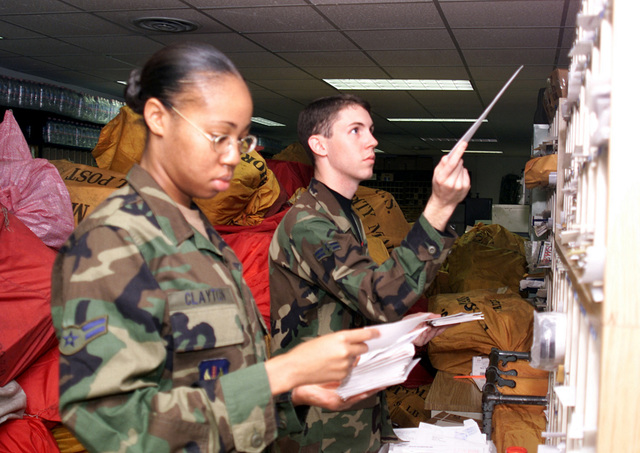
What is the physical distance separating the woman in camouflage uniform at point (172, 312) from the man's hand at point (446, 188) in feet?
1.57

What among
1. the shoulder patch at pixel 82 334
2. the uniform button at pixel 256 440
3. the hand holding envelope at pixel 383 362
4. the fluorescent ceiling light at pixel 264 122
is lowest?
the uniform button at pixel 256 440

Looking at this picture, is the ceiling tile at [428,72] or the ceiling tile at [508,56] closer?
the ceiling tile at [508,56]

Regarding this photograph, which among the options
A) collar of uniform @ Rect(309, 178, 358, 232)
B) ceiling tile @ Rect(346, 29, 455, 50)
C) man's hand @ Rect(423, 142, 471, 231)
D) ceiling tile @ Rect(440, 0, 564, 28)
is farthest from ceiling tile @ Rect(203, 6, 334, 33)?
man's hand @ Rect(423, 142, 471, 231)

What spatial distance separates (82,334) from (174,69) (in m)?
0.39

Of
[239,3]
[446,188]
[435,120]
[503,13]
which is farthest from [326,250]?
[435,120]

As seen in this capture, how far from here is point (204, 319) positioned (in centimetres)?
88

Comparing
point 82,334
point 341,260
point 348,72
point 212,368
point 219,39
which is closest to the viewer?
point 82,334

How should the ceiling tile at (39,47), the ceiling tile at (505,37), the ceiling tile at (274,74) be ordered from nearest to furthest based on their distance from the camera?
the ceiling tile at (505,37) < the ceiling tile at (39,47) < the ceiling tile at (274,74)

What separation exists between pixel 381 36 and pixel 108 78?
2895mm

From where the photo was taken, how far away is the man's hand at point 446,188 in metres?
1.30

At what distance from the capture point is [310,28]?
3.84 meters

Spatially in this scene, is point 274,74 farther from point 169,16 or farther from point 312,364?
point 312,364

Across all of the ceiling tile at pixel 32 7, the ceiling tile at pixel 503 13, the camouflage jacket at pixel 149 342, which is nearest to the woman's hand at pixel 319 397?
the camouflage jacket at pixel 149 342

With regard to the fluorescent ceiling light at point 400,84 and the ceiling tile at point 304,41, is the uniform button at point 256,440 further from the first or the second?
the fluorescent ceiling light at point 400,84
